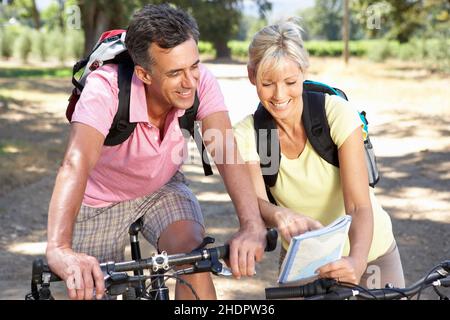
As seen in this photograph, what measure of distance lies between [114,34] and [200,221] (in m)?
0.89

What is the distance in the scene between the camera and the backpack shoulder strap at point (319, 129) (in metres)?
3.09

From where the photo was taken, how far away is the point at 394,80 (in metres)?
28.1

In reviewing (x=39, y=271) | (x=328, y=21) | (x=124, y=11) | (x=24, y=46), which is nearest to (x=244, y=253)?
(x=39, y=271)

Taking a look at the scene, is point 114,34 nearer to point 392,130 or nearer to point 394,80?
point 392,130

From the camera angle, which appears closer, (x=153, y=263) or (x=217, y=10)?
(x=153, y=263)

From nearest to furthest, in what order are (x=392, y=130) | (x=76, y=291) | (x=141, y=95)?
(x=76, y=291) < (x=141, y=95) < (x=392, y=130)

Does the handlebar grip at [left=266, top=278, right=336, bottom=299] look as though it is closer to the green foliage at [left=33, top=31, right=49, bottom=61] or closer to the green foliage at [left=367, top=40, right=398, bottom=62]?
the green foliage at [left=367, top=40, right=398, bottom=62]

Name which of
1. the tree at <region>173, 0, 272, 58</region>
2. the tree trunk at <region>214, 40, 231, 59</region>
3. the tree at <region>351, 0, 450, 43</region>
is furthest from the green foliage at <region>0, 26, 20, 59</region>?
the tree at <region>351, 0, 450, 43</region>

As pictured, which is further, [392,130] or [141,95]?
[392,130]

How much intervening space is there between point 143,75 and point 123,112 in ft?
0.57

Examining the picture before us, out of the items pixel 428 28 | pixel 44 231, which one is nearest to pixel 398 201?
pixel 44 231

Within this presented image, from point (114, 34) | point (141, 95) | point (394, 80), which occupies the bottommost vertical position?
point (394, 80)

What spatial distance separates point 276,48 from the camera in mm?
2938

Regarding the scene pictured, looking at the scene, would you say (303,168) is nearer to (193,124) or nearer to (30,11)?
(193,124)
